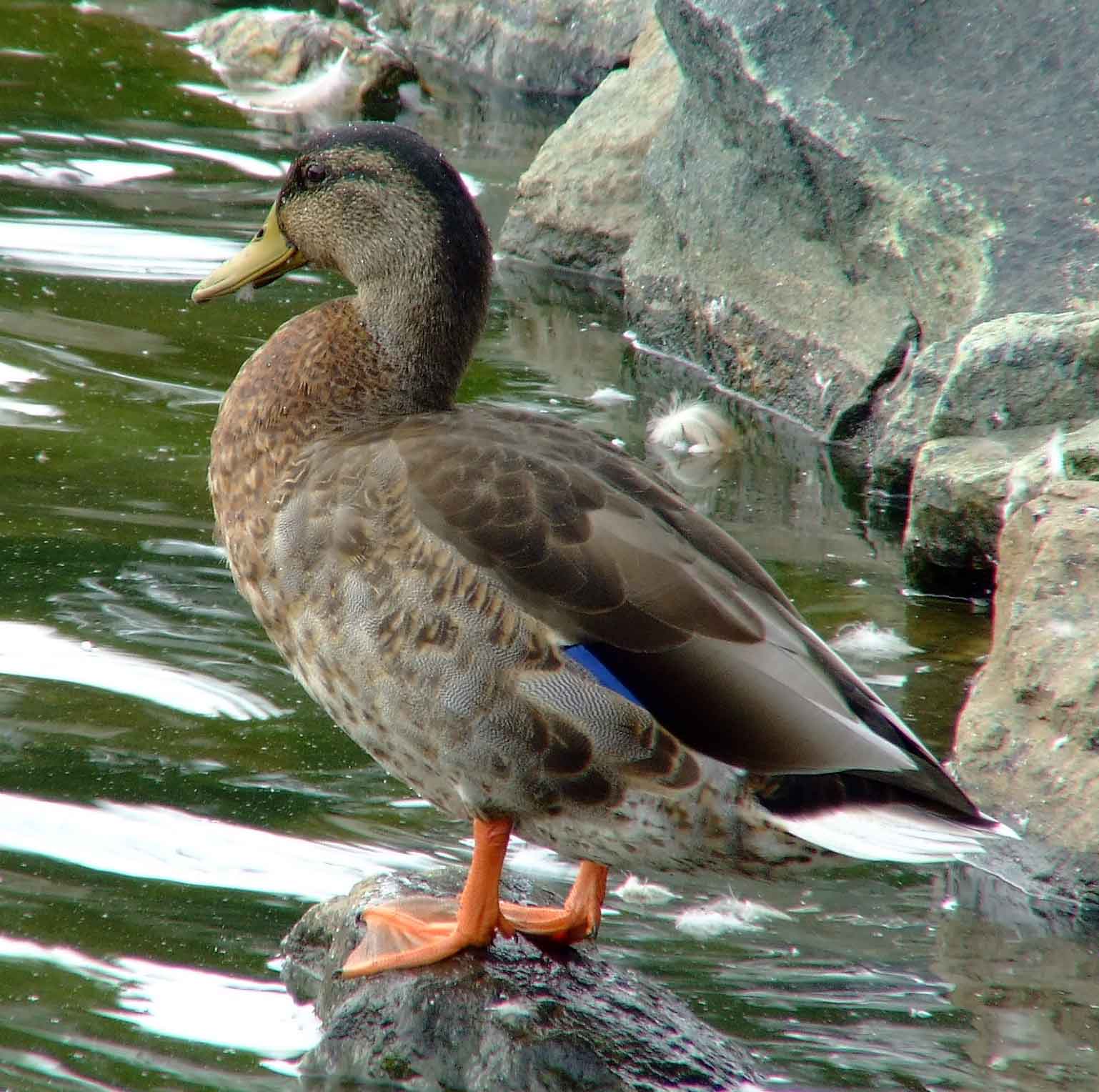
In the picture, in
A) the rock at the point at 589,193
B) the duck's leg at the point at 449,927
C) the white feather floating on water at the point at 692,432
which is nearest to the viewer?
the duck's leg at the point at 449,927

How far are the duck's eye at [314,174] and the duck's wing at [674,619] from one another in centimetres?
68

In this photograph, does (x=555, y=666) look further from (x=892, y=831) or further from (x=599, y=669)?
(x=892, y=831)

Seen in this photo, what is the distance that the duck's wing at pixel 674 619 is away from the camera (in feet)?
8.86

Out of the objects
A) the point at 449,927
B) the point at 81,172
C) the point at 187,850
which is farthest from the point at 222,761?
the point at 81,172

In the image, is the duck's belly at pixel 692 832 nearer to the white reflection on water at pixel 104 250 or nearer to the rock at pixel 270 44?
the white reflection on water at pixel 104 250

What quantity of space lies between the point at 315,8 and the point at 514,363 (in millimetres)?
6436

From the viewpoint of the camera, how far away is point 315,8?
1207 cm

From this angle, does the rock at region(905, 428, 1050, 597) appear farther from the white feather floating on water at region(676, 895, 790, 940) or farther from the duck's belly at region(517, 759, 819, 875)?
the duck's belly at region(517, 759, 819, 875)

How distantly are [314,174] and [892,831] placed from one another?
66.2 inches

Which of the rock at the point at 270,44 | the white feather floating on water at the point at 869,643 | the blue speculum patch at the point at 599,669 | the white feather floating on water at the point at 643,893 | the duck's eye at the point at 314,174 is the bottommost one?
the white feather floating on water at the point at 643,893

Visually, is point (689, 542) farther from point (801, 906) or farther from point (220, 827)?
point (220, 827)

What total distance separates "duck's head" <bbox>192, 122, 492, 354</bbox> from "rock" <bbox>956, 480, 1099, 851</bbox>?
1334 millimetres

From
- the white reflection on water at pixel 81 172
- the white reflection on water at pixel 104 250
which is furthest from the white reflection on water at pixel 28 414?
the white reflection on water at pixel 81 172

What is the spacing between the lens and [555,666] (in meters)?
2.78
